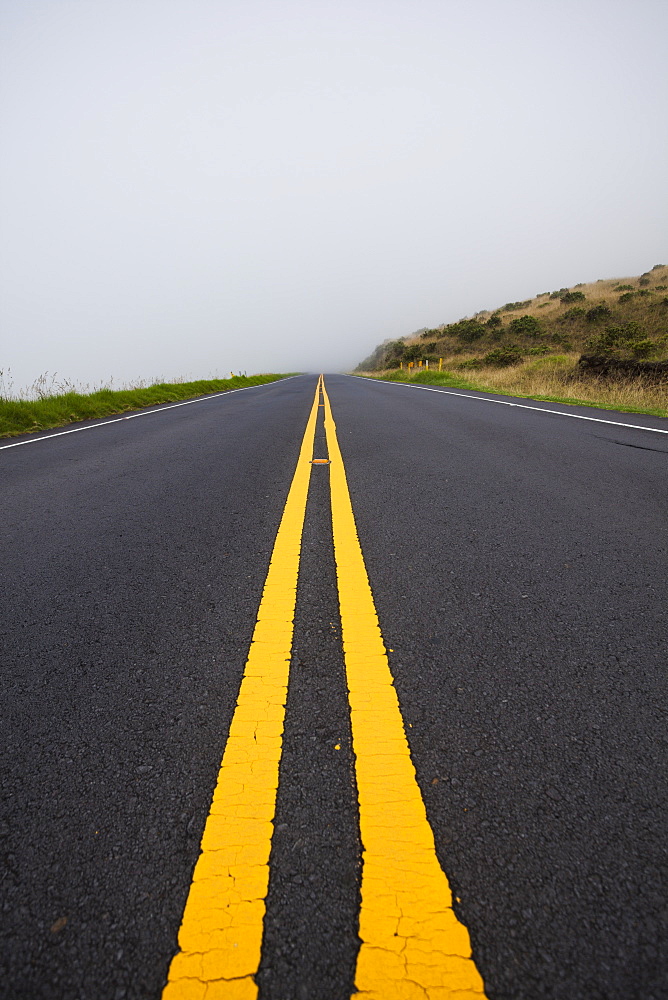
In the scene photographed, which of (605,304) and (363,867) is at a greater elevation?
(605,304)

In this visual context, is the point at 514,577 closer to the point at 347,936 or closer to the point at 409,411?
the point at 347,936

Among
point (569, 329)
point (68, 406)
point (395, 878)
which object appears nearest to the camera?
point (395, 878)

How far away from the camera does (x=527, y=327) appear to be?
33000 mm

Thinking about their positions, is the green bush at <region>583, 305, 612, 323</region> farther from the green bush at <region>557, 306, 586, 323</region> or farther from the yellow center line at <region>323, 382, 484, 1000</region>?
the yellow center line at <region>323, 382, 484, 1000</region>

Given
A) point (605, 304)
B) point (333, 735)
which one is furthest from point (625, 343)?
point (333, 735)

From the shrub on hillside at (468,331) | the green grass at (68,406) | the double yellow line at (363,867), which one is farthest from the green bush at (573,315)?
the double yellow line at (363,867)

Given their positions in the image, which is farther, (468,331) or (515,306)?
(515,306)

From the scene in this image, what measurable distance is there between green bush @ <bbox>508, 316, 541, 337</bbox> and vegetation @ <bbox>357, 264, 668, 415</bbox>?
0.07 metres

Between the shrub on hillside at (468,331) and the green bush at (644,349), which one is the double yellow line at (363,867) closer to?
the green bush at (644,349)

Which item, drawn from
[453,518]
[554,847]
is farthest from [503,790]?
[453,518]

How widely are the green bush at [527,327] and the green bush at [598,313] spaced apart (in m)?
3.17

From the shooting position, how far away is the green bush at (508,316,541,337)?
107ft

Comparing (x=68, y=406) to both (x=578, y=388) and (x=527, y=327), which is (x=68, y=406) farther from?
(x=527, y=327)

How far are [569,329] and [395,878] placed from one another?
1450 inches
